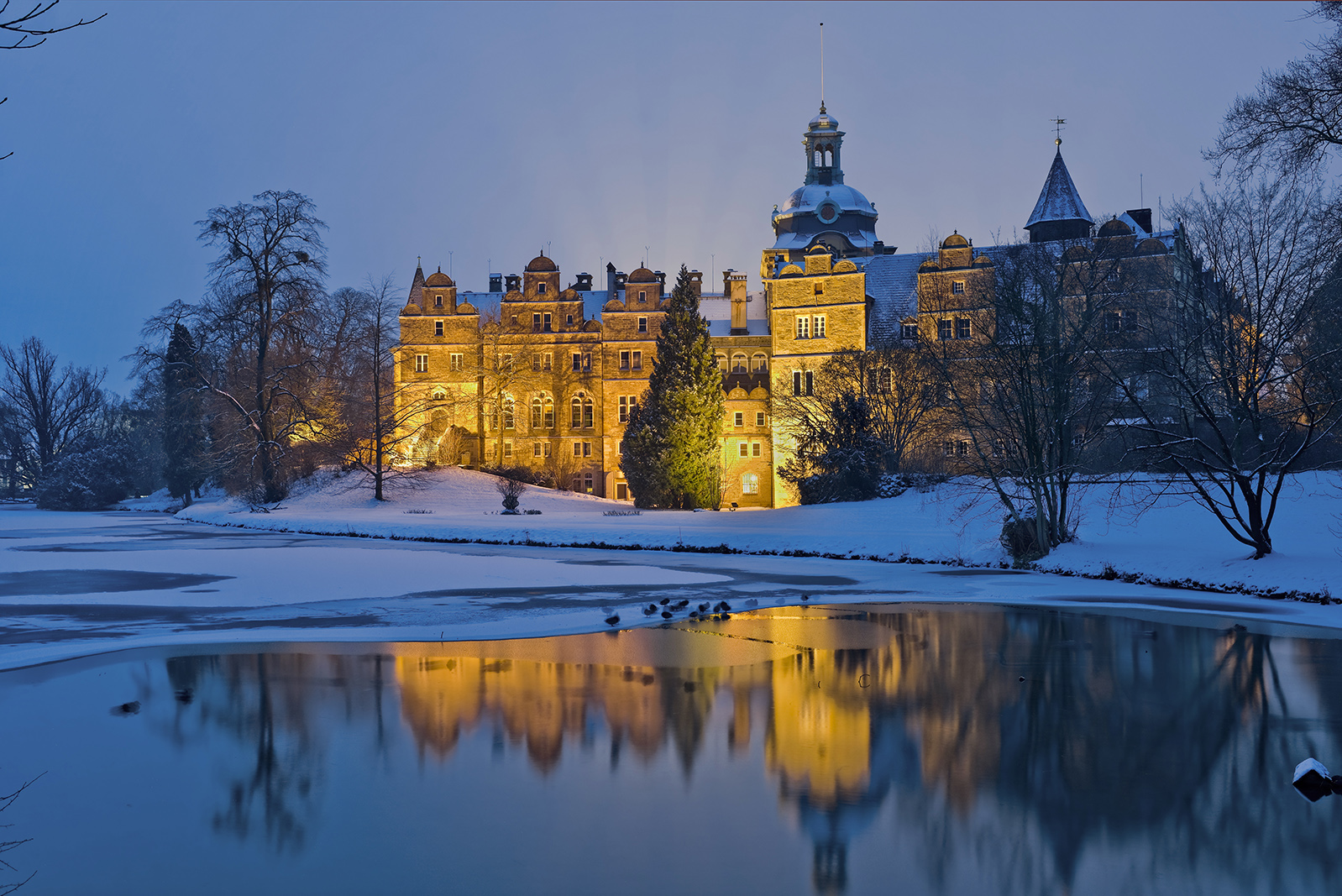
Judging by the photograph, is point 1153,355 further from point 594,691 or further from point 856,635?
point 594,691

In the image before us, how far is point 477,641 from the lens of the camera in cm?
1414

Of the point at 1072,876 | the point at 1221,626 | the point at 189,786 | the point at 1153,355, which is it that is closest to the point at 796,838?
the point at 1072,876

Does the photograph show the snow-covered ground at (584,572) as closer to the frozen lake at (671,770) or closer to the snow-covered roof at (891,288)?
the frozen lake at (671,770)

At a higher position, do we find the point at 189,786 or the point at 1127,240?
the point at 1127,240

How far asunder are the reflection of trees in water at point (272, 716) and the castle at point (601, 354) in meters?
46.8

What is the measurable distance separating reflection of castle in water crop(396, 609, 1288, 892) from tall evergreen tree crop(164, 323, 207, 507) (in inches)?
1775

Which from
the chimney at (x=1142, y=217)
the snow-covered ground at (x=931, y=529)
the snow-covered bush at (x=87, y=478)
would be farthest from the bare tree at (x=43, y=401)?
the chimney at (x=1142, y=217)

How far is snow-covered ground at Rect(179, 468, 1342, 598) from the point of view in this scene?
21219 millimetres

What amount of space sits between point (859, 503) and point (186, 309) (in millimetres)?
33371

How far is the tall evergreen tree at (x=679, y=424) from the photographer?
48781 millimetres

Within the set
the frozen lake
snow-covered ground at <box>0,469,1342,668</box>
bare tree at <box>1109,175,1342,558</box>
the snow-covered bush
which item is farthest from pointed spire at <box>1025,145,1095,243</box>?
the snow-covered bush

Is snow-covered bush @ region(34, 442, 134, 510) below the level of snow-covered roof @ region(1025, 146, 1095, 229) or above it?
below

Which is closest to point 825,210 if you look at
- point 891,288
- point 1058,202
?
point 891,288

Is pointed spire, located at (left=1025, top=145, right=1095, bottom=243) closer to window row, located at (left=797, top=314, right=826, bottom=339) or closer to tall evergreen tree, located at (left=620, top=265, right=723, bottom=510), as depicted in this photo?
window row, located at (left=797, top=314, right=826, bottom=339)
